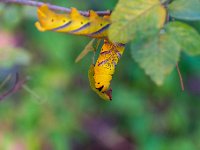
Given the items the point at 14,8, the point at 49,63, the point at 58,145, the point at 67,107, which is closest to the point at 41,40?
the point at 49,63

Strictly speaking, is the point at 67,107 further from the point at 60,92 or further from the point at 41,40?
the point at 41,40

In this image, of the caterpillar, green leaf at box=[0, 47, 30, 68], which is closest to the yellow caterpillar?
the caterpillar

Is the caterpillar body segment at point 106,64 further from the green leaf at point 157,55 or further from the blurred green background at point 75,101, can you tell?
the blurred green background at point 75,101

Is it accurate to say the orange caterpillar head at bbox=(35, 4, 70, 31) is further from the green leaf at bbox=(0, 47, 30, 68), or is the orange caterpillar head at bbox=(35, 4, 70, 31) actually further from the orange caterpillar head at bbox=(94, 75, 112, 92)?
the green leaf at bbox=(0, 47, 30, 68)

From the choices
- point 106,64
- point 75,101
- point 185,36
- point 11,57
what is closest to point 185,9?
point 185,36

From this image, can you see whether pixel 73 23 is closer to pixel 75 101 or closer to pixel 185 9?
pixel 185 9
